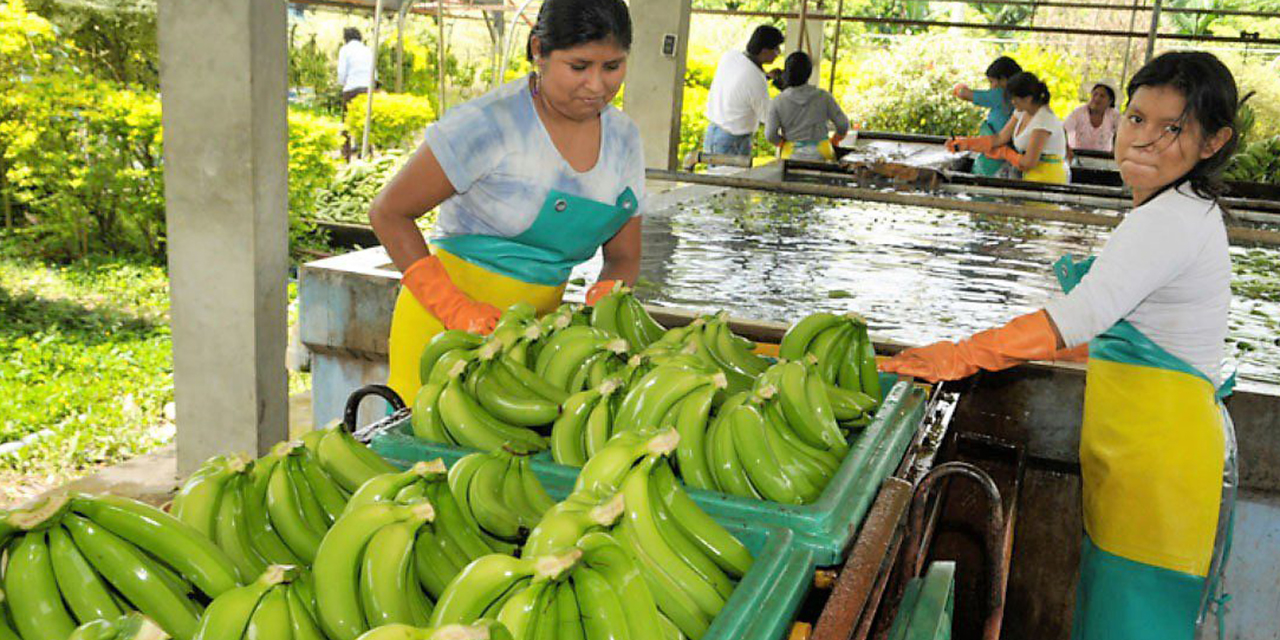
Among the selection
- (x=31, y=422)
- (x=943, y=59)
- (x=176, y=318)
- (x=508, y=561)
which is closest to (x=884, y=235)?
(x=176, y=318)

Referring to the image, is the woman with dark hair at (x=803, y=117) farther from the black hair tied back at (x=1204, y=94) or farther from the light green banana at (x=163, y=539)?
the light green banana at (x=163, y=539)

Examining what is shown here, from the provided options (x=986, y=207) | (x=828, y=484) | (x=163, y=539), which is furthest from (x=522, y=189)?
(x=986, y=207)

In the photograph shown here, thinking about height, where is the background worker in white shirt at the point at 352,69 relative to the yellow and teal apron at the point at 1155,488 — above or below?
above

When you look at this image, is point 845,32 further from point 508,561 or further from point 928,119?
point 508,561

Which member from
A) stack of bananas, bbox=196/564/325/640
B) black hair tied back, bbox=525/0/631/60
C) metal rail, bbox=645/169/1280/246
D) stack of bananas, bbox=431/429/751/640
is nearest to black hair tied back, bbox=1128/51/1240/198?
black hair tied back, bbox=525/0/631/60

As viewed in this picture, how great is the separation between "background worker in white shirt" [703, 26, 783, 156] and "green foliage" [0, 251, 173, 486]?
5312mm

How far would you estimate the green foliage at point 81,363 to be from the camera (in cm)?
602

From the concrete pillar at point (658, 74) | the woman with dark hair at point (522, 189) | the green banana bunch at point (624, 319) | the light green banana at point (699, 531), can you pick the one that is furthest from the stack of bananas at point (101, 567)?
the concrete pillar at point (658, 74)

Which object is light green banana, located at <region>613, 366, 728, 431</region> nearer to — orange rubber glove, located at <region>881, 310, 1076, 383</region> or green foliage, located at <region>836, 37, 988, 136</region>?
orange rubber glove, located at <region>881, 310, 1076, 383</region>

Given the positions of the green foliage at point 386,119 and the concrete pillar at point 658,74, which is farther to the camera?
the green foliage at point 386,119

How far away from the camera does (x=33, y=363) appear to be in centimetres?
723

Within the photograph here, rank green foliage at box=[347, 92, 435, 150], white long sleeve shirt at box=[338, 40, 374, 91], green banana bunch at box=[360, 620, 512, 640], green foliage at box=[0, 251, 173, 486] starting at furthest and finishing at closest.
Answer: white long sleeve shirt at box=[338, 40, 374, 91]
green foliage at box=[347, 92, 435, 150]
green foliage at box=[0, 251, 173, 486]
green banana bunch at box=[360, 620, 512, 640]

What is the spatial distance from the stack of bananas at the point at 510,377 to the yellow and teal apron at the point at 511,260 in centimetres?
58

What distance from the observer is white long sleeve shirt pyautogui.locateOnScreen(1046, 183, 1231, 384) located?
2.56 metres
